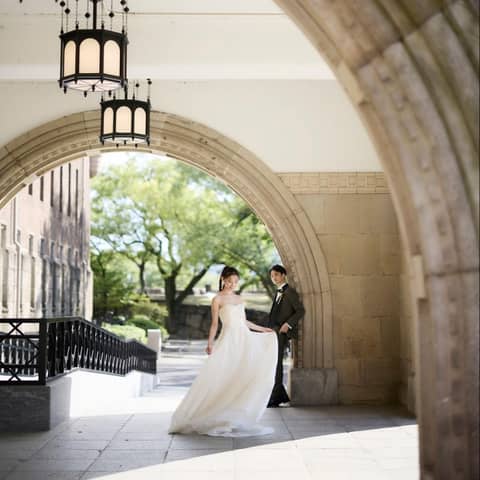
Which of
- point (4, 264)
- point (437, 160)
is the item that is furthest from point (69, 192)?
point (437, 160)

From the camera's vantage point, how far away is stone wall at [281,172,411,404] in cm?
1005

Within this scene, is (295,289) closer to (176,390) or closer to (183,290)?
(176,390)

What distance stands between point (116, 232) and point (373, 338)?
86.4 feet

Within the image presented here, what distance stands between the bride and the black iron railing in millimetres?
1429

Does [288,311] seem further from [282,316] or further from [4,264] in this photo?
[4,264]

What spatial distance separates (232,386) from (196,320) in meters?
30.8

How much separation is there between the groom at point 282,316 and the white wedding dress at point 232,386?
5.34 feet

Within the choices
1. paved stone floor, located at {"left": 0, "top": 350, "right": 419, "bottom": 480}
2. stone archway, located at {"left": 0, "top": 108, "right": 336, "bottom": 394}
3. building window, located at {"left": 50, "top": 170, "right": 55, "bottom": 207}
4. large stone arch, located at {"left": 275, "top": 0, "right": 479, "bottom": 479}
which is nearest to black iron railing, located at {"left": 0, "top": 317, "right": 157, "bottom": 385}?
paved stone floor, located at {"left": 0, "top": 350, "right": 419, "bottom": 480}

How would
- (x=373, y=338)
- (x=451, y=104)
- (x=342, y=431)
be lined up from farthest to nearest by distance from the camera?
(x=373, y=338), (x=342, y=431), (x=451, y=104)

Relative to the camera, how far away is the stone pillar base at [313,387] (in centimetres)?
990

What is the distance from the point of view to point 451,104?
285cm

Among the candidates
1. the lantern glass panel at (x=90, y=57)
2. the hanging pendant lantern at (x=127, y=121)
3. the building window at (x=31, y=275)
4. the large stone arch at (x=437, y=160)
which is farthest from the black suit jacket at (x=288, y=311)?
the building window at (x=31, y=275)

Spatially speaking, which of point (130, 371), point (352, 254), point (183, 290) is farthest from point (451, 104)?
point (183, 290)

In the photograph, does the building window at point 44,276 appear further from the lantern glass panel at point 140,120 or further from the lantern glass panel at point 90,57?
the lantern glass panel at point 90,57
